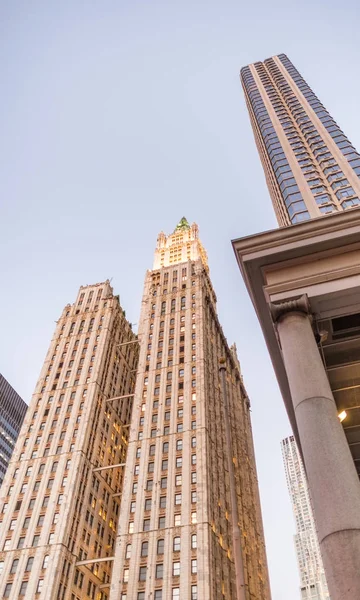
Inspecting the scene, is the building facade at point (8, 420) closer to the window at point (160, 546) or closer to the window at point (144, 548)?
the window at point (144, 548)

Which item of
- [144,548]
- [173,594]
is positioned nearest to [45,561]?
[144,548]

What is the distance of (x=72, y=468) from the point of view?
260 ft

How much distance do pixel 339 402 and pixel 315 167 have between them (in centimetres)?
5993

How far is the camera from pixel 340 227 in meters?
19.1

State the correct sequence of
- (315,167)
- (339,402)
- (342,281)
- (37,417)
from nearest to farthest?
(342,281) → (339,402) → (315,167) → (37,417)

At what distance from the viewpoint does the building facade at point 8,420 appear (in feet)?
488

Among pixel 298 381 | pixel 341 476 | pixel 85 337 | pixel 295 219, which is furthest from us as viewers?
pixel 85 337

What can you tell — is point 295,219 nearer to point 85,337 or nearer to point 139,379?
point 139,379


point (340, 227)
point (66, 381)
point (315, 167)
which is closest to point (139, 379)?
point (66, 381)

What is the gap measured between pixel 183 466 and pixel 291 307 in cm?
6226

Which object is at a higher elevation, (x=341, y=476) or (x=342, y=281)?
(x=342, y=281)

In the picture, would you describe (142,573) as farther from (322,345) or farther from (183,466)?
(322,345)

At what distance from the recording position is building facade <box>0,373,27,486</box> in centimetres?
14888

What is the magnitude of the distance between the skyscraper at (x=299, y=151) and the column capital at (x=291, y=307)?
5094 centimetres
